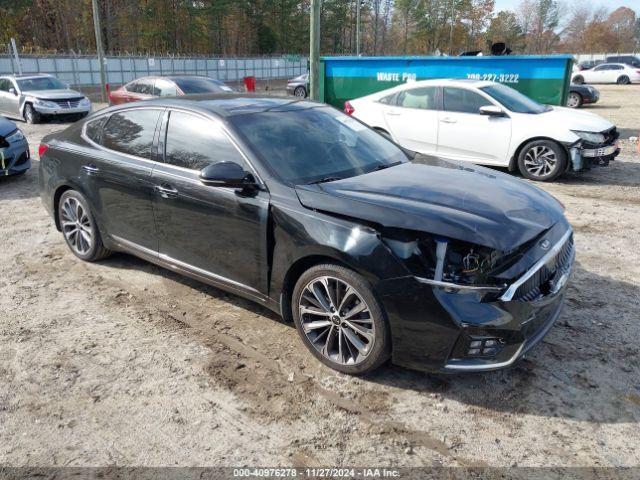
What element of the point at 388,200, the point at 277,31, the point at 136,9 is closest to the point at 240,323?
the point at 388,200

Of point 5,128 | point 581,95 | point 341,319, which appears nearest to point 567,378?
point 341,319

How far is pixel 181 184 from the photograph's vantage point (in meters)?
4.03

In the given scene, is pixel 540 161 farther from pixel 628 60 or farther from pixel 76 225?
pixel 628 60

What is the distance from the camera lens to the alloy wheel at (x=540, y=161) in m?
8.40

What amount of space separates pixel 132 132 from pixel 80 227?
49.2 inches

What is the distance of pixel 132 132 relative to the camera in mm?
4586

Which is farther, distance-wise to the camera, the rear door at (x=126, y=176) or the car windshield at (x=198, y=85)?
the car windshield at (x=198, y=85)

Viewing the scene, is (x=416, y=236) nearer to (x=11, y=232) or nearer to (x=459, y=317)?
(x=459, y=317)

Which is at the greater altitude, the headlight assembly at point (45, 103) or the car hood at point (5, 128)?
the car hood at point (5, 128)

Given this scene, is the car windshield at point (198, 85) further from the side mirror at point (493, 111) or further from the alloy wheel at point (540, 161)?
the alloy wheel at point (540, 161)

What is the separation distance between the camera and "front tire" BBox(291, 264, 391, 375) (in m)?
3.13

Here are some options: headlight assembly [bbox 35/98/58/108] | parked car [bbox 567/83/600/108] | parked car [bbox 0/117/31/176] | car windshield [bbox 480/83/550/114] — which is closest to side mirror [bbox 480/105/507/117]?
car windshield [bbox 480/83/550/114]

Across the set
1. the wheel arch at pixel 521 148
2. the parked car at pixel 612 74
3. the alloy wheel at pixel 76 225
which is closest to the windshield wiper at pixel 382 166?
the alloy wheel at pixel 76 225

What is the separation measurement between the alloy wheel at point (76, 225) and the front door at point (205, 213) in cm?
122
